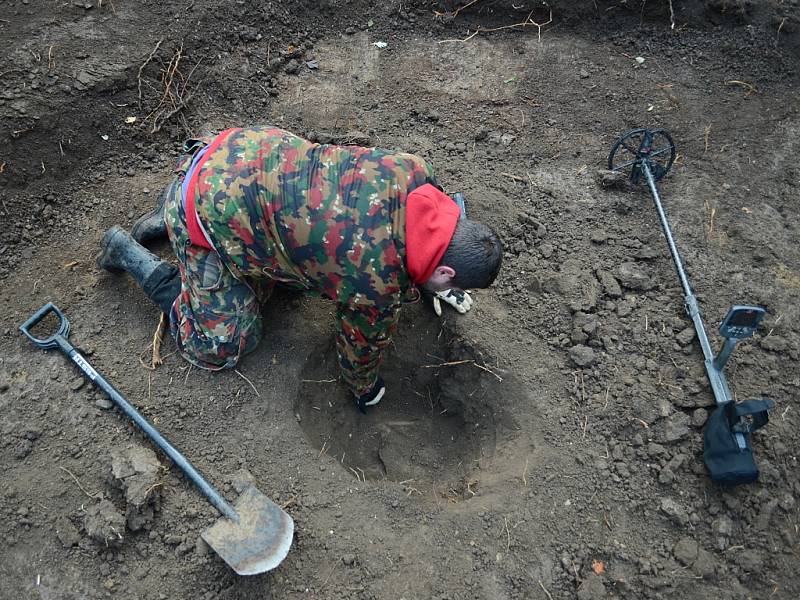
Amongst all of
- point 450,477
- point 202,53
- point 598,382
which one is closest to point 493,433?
point 450,477

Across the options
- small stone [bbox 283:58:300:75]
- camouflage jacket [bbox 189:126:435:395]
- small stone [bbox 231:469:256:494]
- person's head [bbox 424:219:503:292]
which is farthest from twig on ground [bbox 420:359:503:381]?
small stone [bbox 283:58:300:75]

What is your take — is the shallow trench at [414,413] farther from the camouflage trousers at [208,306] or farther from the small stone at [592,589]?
the small stone at [592,589]

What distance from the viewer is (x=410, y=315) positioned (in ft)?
11.3

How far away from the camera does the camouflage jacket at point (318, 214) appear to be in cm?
239

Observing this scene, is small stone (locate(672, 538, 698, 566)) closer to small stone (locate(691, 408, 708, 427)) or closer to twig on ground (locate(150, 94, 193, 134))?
small stone (locate(691, 408, 708, 427))

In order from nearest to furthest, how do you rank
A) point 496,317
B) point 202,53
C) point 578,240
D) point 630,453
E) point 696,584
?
point 696,584 → point 630,453 → point 496,317 → point 578,240 → point 202,53

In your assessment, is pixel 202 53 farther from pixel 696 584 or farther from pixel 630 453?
pixel 696 584

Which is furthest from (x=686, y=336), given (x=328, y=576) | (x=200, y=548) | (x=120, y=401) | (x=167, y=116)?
(x=167, y=116)

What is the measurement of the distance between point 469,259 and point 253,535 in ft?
4.89

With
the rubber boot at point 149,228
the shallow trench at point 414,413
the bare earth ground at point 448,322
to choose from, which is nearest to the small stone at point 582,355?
the bare earth ground at point 448,322

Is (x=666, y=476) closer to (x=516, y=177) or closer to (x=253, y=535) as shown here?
(x=253, y=535)

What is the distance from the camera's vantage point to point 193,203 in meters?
2.60

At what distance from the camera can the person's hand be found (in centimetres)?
331

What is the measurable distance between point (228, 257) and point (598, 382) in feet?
6.33
